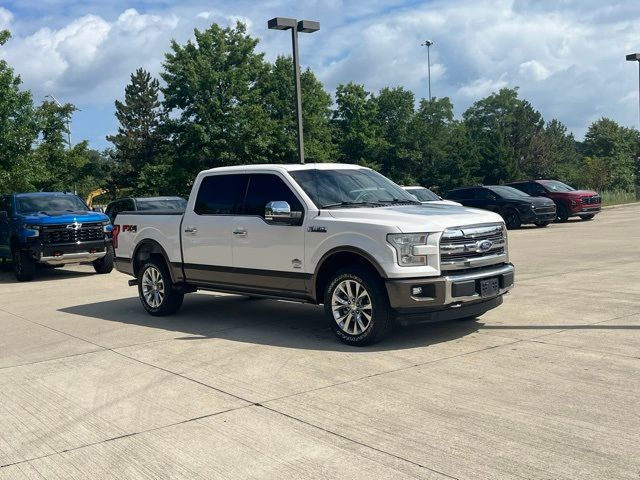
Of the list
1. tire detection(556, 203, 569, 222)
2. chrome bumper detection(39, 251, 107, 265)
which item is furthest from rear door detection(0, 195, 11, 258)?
tire detection(556, 203, 569, 222)

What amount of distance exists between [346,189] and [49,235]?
980 cm

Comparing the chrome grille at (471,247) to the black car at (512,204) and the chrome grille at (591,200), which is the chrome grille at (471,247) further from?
the chrome grille at (591,200)

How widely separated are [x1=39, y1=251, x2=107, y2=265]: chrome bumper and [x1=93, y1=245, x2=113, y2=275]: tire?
453 mm

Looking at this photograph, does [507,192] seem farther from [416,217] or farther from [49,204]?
[416,217]

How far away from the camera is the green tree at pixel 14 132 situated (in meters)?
22.5

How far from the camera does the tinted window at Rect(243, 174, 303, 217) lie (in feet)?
26.5

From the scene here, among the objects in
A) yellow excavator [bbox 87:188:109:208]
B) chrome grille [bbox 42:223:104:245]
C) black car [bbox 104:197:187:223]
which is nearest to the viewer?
chrome grille [bbox 42:223:104:245]

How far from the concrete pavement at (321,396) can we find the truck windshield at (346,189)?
1.55m

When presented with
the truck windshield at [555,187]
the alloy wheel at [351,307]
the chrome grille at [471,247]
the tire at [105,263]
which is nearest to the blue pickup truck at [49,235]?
the tire at [105,263]

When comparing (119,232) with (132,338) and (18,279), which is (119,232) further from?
(18,279)

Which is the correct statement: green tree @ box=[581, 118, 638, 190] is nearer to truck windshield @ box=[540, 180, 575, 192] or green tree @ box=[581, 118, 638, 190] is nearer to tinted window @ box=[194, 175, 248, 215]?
truck windshield @ box=[540, 180, 575, 192]

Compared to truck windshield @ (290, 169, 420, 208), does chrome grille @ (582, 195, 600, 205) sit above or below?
below

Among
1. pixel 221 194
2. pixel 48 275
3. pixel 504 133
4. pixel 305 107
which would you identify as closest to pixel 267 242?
→ pixel 221 194

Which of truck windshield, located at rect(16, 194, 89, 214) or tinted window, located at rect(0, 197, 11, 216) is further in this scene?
tinted window, located at rect(0, 197, 11, 216)
